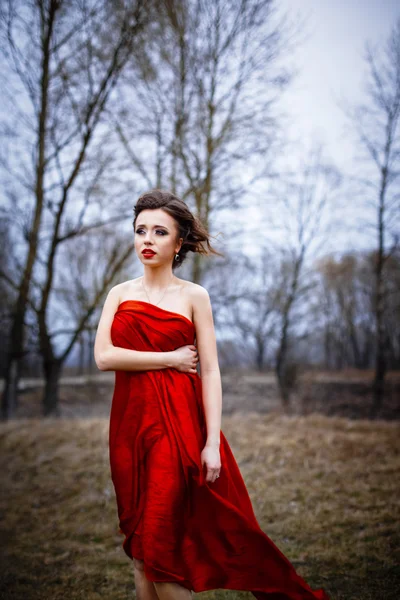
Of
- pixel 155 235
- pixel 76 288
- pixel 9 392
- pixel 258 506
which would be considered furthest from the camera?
pixel 76 288

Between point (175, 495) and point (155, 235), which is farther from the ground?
point (155, 235)

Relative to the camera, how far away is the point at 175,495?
6.41ft

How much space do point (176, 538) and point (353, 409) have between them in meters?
13.2

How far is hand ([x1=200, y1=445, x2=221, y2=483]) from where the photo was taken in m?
2.01

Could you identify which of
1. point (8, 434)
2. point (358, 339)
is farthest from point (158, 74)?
point (358, 339)

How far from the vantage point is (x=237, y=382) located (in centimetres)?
1611

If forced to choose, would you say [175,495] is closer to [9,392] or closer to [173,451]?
[173,451]

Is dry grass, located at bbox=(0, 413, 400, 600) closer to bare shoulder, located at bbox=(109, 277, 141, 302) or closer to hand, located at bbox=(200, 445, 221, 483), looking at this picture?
hand, located at bbox=(200, 445, 221, 483)

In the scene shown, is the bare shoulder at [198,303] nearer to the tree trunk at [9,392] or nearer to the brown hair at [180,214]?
the brown hair at [180,214]

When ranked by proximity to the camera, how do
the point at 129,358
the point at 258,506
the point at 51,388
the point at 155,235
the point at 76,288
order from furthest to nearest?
the point at 76,288 → the point at 51,388 → the point at 258,506 → the point at 155,235 → the point at 129,358

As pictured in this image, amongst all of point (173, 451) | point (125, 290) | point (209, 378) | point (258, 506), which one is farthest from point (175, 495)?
point (258, 506)

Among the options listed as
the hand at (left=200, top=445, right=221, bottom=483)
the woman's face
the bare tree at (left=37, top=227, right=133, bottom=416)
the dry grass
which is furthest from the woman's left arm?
the bare tree at (left=37, top=227, right=133, bottom=416)

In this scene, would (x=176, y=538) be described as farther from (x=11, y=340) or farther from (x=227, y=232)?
(x=11, y=340)

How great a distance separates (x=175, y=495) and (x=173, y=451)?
7.2 inches
